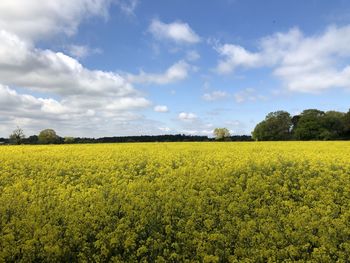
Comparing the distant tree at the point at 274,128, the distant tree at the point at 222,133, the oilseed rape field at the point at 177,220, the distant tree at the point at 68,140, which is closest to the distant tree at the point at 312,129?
the distant tree at the point at 274,128

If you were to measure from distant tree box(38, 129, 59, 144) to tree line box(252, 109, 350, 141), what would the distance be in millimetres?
44890

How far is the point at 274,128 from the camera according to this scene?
319 feet

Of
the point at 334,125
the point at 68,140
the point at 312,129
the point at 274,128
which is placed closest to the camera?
the point at 68,140

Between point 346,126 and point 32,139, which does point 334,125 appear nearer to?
point 346,126

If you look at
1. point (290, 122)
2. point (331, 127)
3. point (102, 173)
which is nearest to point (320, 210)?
point (102, 173)

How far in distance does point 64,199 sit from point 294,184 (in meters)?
8.69

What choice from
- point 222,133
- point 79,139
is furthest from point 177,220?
point 222,133

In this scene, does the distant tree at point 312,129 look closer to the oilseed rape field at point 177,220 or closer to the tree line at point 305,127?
the tree line at point 305,127

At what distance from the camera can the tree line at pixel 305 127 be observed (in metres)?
82.7

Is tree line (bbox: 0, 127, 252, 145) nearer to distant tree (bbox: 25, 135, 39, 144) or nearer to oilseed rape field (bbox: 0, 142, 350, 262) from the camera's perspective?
distant tree (bbox: 25, 135, 39, 144)

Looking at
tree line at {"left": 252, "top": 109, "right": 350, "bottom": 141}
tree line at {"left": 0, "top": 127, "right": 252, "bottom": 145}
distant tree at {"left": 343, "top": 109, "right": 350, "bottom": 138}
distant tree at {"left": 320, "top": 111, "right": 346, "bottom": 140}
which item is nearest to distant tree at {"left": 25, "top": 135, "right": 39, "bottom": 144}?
tree line at {"left": 0, "top": 127, "right": 252, "bottom": 145}

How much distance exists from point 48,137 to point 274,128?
50.7 meters

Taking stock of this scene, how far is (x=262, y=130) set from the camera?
96312mm

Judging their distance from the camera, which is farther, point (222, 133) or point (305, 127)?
point (222, 133)
